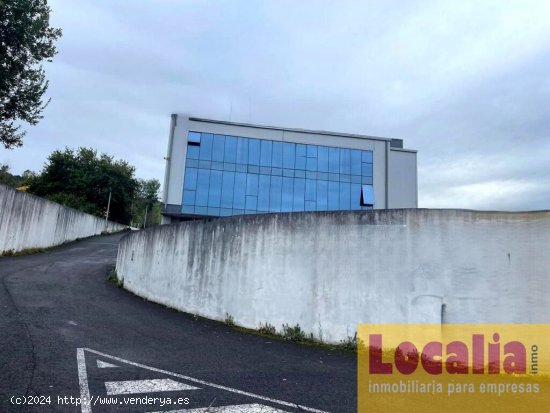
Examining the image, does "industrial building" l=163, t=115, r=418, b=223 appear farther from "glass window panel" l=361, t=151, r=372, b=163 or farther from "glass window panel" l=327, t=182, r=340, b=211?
"glass window panel" l=361, t=151, r=372, b=163

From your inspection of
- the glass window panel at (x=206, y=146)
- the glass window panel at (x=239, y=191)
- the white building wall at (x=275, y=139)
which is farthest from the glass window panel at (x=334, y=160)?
the glass window panel at (x=206, y=146)

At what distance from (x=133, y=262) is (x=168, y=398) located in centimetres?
845

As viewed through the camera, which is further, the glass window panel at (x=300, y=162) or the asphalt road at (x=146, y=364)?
the glass window panel at (x=300, y=162)

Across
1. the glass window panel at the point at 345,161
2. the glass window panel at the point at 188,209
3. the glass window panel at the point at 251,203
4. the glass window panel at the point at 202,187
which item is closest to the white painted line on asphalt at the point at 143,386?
the glass window panel at the point at 188,209

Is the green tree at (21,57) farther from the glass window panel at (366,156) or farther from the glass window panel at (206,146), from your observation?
the glass window panel at (366,156)

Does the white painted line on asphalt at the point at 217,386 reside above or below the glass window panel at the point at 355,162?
below

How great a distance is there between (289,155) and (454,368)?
3038cm

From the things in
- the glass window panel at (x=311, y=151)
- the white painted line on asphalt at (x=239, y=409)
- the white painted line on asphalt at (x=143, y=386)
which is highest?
the glass window panel at (x=311, y=151)

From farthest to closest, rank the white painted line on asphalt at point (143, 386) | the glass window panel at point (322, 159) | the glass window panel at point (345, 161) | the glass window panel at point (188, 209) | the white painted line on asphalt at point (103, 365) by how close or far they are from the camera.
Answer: the glass window panel at point (345, 161) → the glass window panel at point (322, 159) → the glass window panel at point (188, 209) → the white painted line on asphalt at point (103, 365) → the white painted line on asphalt at point (143, 386)

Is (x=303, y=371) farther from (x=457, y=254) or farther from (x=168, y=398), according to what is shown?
(x=457, y=254)

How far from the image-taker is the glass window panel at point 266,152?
34.7 m

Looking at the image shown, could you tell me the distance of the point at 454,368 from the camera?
569 centimetres

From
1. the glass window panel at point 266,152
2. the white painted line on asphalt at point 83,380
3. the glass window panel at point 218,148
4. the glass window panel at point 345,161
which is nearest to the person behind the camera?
the white painted line on asphalt at point 83,380

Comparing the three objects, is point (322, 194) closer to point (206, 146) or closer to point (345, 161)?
point (345, 161)
